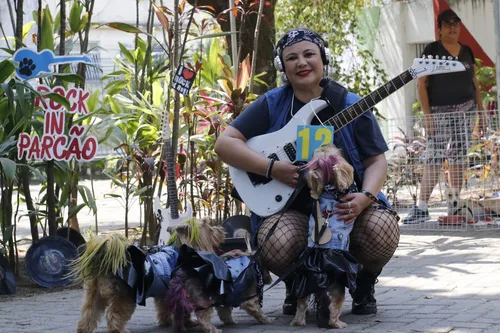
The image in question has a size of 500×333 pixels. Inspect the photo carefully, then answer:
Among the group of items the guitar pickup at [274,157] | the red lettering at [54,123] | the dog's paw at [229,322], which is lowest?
the dog's paw at [229,322]

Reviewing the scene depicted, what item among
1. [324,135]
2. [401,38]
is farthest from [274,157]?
[401,38]

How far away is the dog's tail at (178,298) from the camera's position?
4.31m

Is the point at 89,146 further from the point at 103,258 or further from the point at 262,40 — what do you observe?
the point at 262,40

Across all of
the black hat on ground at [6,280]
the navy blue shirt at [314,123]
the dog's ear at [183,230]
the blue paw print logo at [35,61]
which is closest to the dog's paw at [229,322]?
the dog's ear at [183,230]

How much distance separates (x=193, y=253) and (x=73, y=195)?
2937 mm

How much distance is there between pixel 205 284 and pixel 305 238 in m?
0.60

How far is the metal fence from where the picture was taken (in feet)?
28.9

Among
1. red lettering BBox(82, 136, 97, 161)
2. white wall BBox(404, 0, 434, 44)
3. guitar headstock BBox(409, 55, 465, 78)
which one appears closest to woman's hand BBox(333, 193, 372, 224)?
guitar headstock BBox(409, 55, 465, 78)

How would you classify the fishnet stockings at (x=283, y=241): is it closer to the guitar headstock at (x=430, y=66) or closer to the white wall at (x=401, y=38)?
the guitar headstock at (x=430, y=66)

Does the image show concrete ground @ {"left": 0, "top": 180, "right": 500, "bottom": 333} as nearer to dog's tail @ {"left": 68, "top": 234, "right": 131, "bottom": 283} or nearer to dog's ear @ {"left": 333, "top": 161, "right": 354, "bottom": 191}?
dog's tail @ {"left": 68, "top": 234, "right": 131, "bottom": 283}

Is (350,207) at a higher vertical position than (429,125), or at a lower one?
lower

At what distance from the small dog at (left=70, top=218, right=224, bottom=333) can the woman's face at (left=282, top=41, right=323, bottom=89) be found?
948mm

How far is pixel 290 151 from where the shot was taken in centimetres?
488

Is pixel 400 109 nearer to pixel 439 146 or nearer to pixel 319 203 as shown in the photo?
pixel 439 146
